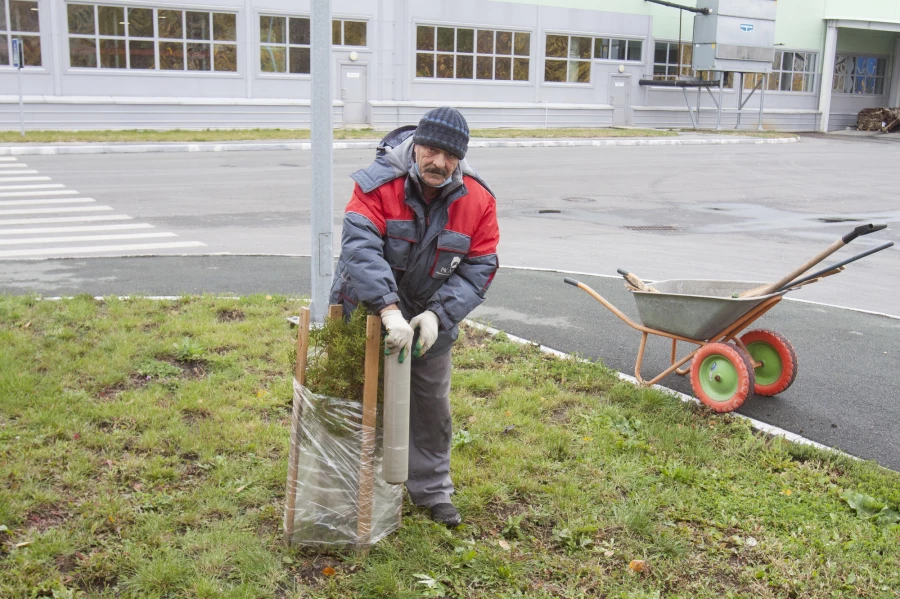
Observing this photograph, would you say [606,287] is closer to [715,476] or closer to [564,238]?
[564,238]

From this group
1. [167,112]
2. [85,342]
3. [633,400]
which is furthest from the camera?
[167,112]

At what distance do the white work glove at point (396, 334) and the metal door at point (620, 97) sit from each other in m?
38.2

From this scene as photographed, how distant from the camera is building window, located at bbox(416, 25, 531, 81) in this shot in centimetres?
3512

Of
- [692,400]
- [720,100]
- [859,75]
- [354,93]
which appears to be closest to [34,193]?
[692,400]

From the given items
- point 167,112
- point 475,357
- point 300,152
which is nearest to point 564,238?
point 475,357

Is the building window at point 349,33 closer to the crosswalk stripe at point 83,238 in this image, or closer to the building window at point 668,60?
the building window at point 668,60

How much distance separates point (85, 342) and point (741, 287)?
4520 mm

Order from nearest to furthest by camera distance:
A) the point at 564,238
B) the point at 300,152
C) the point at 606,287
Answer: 1. the point at 606,287
2. the point at 564,238
3. the point at 300,152

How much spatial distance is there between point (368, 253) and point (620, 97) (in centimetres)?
3853

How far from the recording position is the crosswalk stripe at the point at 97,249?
9.97m

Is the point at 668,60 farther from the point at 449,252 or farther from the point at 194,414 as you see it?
the point at 449,252

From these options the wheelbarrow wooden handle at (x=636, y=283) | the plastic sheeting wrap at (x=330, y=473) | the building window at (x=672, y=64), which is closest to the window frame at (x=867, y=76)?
the building window at (x=672, y=64)

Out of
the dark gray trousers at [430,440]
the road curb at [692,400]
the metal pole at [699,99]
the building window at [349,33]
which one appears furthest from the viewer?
the metal pole at [699,99]

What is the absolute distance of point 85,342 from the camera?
6.39 m
